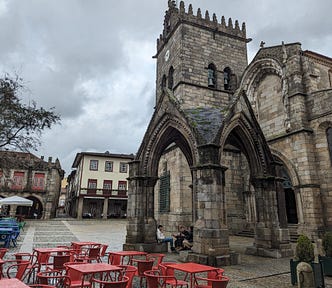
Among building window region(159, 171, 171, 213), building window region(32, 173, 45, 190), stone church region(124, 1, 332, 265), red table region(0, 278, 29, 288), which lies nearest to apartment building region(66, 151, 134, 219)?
building window region(32, 173, 45, 190)

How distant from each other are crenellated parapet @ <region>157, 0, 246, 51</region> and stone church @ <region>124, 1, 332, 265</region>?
0.34 ft

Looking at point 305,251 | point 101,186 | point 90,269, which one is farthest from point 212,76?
point 101,186

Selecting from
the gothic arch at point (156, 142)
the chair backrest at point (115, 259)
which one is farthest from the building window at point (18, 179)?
the chair backrest at point (115, 259)

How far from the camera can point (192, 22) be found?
20281 mm

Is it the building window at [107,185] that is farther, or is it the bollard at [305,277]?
the building window at [107,185]

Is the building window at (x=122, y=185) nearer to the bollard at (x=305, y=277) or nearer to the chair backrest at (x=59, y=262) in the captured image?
the chair backrest at (x=59, y=262)

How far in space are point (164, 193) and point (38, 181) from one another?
25344mm

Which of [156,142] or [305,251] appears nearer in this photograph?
[305,251]

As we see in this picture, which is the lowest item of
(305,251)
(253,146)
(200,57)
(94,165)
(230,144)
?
(305,251)

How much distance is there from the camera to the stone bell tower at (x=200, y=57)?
1898 cm

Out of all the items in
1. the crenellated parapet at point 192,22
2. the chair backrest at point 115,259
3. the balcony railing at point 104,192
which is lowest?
the chair backrest at point 115,259

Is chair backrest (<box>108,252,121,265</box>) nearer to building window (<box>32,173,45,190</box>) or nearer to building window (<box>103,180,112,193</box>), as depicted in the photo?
building window (<box>32,173,45,190</box>)

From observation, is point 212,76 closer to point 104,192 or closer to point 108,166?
point 108,166

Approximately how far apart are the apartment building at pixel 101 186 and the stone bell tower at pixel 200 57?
914 inches
